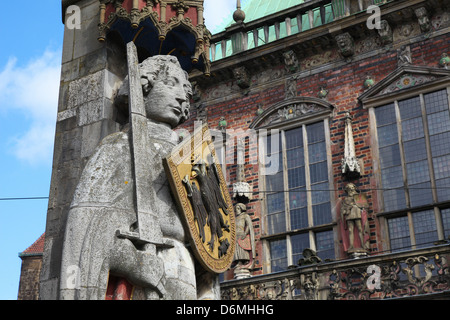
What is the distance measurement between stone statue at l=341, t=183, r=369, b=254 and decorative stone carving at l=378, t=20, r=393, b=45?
124 inches

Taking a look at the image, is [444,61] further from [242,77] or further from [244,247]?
[244,247]

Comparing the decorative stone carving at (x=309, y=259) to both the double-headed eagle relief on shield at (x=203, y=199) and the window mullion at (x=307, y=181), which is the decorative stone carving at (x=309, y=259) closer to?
the window mullion at (x=307, y=181)

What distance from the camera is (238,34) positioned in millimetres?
16406

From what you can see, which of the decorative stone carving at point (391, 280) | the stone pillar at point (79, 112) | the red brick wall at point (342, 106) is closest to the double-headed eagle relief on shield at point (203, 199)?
the stone pillar at point (79, 112)

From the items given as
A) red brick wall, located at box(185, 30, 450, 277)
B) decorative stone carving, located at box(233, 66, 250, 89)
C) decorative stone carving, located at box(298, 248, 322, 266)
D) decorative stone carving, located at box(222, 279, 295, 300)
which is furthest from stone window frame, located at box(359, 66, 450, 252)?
decorative stone carving, located at box(233, 66, 250, 89)

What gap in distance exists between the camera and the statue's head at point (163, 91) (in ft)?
17.0

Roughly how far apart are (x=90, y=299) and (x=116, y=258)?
0.32m

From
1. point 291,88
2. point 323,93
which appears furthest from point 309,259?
point 291,88

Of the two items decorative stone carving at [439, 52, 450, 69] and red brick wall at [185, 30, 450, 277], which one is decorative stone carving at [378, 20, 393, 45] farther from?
decorative stone carving at [439, 52, 450, 69]

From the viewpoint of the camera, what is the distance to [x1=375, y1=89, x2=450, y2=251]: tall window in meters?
12.6

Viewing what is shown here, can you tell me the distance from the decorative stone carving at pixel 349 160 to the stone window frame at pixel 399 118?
37 cm

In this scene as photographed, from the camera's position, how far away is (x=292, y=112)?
1490cm

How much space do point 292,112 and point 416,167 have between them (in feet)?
9.95
